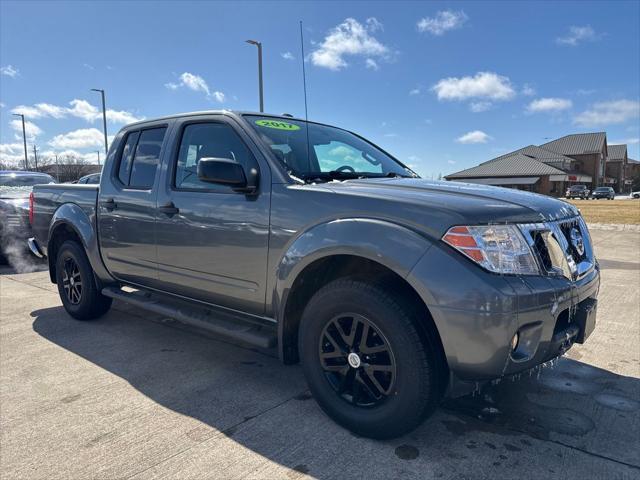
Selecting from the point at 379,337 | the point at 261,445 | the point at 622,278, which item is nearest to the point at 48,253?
the point at 261,445

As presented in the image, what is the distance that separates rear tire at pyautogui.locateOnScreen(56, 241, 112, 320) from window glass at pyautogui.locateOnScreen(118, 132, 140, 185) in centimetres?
99

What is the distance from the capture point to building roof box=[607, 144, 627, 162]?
3396 inches

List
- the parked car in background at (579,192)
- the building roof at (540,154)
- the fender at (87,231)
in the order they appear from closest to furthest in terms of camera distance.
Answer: the fender at (87,231), the parked car in background at (579,192), the building roof at (540,154)

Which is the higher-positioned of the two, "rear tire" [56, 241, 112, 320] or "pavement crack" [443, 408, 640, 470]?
"rear tire" [56, 241, 112, 320]

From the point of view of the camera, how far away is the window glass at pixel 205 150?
10.7ft

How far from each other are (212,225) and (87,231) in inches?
74.1

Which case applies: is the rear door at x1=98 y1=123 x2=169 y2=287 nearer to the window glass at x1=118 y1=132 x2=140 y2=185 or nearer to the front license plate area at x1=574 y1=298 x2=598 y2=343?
the window glass at x1=118 y1=132 x2=140 y2=185

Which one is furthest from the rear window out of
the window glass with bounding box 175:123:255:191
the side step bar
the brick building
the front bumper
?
the brick building

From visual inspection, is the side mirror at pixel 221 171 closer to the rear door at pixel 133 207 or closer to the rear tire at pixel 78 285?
the rear door at pixel 133 207

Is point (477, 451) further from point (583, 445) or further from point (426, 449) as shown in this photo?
point (583, 445)

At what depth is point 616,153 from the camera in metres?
87.4

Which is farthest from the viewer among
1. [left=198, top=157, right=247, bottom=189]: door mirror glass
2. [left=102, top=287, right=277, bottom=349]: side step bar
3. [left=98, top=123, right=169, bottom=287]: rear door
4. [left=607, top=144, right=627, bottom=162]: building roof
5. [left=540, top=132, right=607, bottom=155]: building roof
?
[left=607, top=144, right=627, bottom=162]: building roof

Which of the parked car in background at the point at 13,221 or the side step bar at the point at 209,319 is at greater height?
the parked car in background at the point at 13,221

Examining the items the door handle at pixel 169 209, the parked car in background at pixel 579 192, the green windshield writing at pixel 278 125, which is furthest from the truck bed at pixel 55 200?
the parked car in background at pixel 579 192
